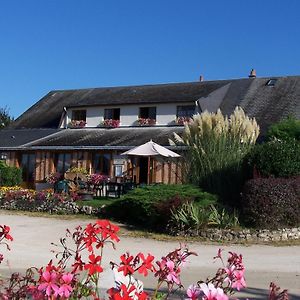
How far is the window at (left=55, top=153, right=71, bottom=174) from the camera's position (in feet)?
99.4

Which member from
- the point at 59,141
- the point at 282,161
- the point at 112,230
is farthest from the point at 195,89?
the point at 112,230

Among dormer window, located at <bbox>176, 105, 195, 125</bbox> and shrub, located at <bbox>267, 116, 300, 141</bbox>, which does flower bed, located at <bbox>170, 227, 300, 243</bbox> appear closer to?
shrub, located at <bbox>267, 116, 300, 141</bbox>

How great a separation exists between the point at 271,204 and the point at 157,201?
2964 millimetres

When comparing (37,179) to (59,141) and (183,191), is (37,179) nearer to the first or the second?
(59,141)

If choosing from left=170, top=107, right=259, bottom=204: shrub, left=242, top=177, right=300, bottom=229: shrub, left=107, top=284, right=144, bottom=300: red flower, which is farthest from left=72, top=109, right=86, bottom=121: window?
left=107, top=284, right=144, bottom=300: red flower

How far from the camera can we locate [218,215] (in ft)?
43.7

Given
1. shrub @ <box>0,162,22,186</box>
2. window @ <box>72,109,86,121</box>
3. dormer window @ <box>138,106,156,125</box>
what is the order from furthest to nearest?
window @ <box>72,109,86,121</box> → dormer window @ <box>138,106,156,125</box> → shrub @ <box>0,162,22,186</box>

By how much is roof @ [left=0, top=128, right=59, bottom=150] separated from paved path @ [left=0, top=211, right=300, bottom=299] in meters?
18.0

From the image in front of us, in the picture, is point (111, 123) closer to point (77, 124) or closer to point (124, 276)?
point (77, 124)

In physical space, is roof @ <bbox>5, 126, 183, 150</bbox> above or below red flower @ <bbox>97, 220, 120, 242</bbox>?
above

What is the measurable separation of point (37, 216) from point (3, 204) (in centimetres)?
285

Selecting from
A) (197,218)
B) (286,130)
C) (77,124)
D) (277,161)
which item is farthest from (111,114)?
(197,218)

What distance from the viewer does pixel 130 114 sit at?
31.7 metres

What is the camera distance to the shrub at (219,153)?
15.4 metres
